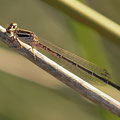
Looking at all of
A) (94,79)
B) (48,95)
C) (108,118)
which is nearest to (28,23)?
(48,95)

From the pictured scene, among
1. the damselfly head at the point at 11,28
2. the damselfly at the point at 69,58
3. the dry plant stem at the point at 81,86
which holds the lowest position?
the dry plant stem at the point at 81,86

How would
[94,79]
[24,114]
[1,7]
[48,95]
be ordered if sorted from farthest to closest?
[1,7] → [48,95] → [24,114] → [94,79]

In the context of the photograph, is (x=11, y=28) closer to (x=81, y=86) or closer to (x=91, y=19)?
(x=91, y=19)

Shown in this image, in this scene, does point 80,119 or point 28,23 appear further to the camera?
point 28,23

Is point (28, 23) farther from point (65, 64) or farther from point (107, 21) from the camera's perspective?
point (107, 21)

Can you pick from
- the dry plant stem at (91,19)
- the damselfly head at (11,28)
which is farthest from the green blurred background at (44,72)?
the damselfly head at (11,28)

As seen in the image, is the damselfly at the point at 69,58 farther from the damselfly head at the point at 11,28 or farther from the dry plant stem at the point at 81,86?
the dry plant stem at the point at 81,86
